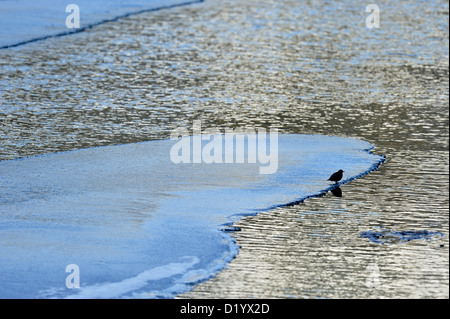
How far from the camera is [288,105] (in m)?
12.0

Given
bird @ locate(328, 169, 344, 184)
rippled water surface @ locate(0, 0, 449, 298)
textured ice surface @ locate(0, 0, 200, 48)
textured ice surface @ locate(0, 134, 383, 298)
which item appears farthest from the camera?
textured ice surface @ locate(0, 0, 200, 48)

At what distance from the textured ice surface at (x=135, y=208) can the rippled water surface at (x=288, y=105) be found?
10.8 inches

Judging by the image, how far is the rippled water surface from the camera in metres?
6.07

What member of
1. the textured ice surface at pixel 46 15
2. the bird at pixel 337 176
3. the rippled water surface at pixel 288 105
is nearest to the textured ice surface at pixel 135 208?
the bird at pixel 337 176

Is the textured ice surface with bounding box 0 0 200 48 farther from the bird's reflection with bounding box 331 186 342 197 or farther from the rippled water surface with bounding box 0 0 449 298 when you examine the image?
the bird's reflection with bounding box 331 186 342 197

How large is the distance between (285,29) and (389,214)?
12.9 meters

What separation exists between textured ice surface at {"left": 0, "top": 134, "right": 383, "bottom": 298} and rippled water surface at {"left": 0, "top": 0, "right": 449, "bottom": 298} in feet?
0.90

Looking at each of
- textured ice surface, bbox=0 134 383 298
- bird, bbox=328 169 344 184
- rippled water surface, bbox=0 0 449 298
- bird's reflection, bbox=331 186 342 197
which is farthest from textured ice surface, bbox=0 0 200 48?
bird's reflection, bbox=331 186 342 197

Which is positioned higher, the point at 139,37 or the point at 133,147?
the point at 139,37

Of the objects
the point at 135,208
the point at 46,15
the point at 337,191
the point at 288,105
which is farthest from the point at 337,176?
the point at 46,15

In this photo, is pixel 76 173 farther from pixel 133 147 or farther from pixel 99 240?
pixel 99 240

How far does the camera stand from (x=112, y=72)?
14.0m

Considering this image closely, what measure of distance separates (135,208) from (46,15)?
496 inches
